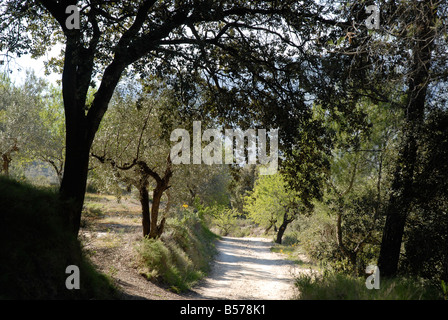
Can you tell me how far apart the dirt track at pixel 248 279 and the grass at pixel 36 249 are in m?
6.81

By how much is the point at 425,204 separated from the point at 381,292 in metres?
4.37

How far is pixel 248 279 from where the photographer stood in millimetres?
16953

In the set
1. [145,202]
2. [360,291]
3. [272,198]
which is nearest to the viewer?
[360,291]

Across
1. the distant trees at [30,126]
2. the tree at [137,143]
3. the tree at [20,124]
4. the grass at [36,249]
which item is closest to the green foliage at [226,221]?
the distant trees at [30,126]

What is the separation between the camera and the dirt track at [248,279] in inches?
521

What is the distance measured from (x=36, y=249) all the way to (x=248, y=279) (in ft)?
41.6

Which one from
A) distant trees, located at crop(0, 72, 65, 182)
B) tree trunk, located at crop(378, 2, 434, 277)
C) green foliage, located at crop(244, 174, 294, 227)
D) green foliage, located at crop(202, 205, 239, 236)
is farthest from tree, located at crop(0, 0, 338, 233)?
green foliage, located at crop(202, 205, 239, 236)

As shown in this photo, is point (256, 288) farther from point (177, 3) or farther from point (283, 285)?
point (177, 3)

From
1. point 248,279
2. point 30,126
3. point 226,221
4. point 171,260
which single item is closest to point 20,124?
point 30,126

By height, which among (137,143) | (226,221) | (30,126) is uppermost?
(30,126)

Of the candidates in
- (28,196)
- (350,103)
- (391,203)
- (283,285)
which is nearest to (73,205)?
(28,196)

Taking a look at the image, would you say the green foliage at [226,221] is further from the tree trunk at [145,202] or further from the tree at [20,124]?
the tree trunk at [145,202]

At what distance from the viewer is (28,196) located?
6.66 metres

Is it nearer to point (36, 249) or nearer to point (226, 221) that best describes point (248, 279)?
point (36, 249)
